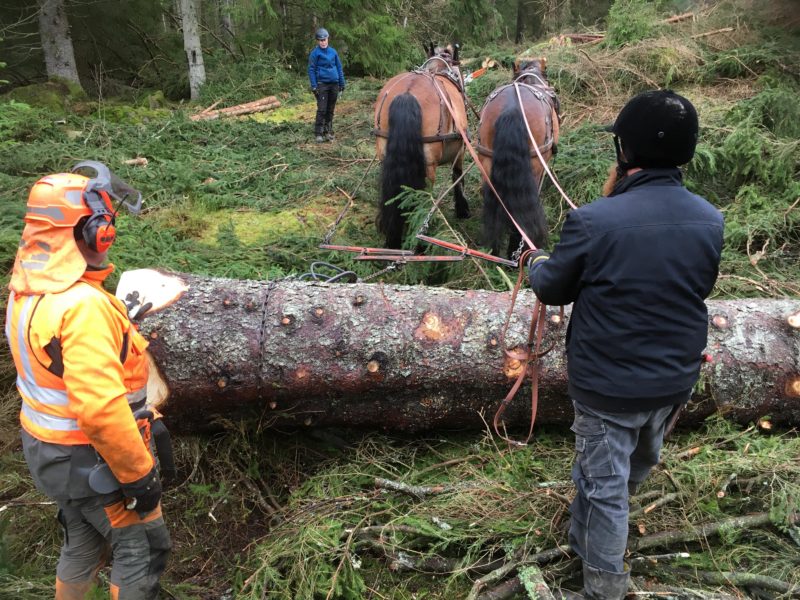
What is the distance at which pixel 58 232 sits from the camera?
5.90ft

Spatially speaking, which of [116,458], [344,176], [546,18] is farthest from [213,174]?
[546,18]

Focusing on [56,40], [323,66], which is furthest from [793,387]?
[56,40]

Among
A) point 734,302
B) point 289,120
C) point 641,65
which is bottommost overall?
point 734,302

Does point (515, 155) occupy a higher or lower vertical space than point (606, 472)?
higher

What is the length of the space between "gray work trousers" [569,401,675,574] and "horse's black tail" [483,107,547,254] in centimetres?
273

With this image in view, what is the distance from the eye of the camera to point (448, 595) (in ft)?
7.59

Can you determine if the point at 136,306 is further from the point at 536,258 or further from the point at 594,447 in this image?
the point at 594,447

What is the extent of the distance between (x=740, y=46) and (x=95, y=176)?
378 inches

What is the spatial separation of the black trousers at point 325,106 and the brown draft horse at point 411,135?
415 cm

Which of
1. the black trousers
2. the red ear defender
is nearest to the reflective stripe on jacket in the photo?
the red ear defender

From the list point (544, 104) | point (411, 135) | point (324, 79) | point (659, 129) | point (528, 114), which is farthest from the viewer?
point (324, 79)

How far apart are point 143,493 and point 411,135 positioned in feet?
12.6

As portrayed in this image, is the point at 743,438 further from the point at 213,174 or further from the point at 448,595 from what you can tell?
the point at 213,174

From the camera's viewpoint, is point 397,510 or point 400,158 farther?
point 400,158
